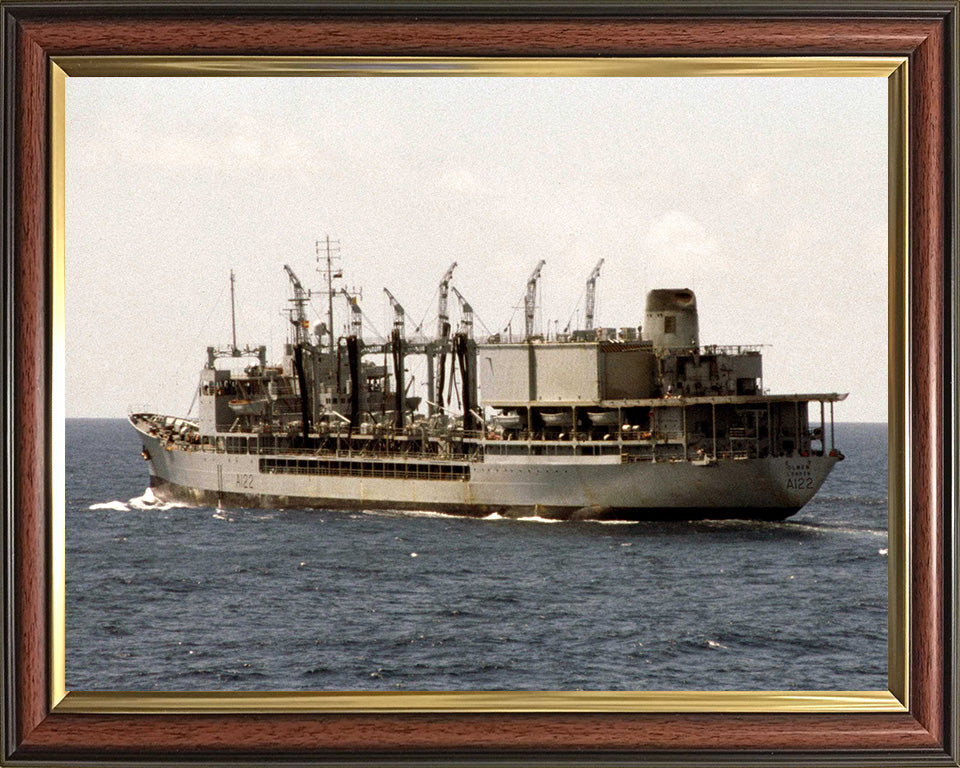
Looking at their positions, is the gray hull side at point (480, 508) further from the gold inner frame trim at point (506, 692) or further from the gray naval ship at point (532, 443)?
the gold inner frame trim at point (506, 692)

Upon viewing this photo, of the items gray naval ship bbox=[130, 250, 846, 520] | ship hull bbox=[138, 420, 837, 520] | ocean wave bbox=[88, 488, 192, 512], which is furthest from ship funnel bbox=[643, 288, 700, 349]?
ship hull bbox=[138, 420, 837, 520]

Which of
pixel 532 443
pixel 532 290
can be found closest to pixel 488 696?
pixel 532 290

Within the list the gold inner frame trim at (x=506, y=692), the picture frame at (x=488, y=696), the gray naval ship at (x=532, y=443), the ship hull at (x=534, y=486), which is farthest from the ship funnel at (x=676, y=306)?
Answer: the ship hull at (x=534, y=486)

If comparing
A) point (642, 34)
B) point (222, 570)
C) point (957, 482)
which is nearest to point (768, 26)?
point (642, 34)

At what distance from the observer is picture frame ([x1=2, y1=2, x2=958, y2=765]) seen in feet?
27.1

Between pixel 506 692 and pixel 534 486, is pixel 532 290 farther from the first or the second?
pixel 534 486

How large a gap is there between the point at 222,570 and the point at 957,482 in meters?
7.17

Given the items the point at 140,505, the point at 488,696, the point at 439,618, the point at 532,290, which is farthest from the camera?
the point at 140,505

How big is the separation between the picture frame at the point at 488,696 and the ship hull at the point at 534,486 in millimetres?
20796

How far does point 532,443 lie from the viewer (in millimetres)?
36344

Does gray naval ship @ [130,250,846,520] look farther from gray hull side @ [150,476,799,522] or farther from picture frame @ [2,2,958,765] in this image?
picture frame @ [2,2,958,765]

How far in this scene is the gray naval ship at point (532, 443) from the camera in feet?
109

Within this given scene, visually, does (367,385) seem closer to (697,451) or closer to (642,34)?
(697,451)

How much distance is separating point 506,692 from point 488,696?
0.42 ft
